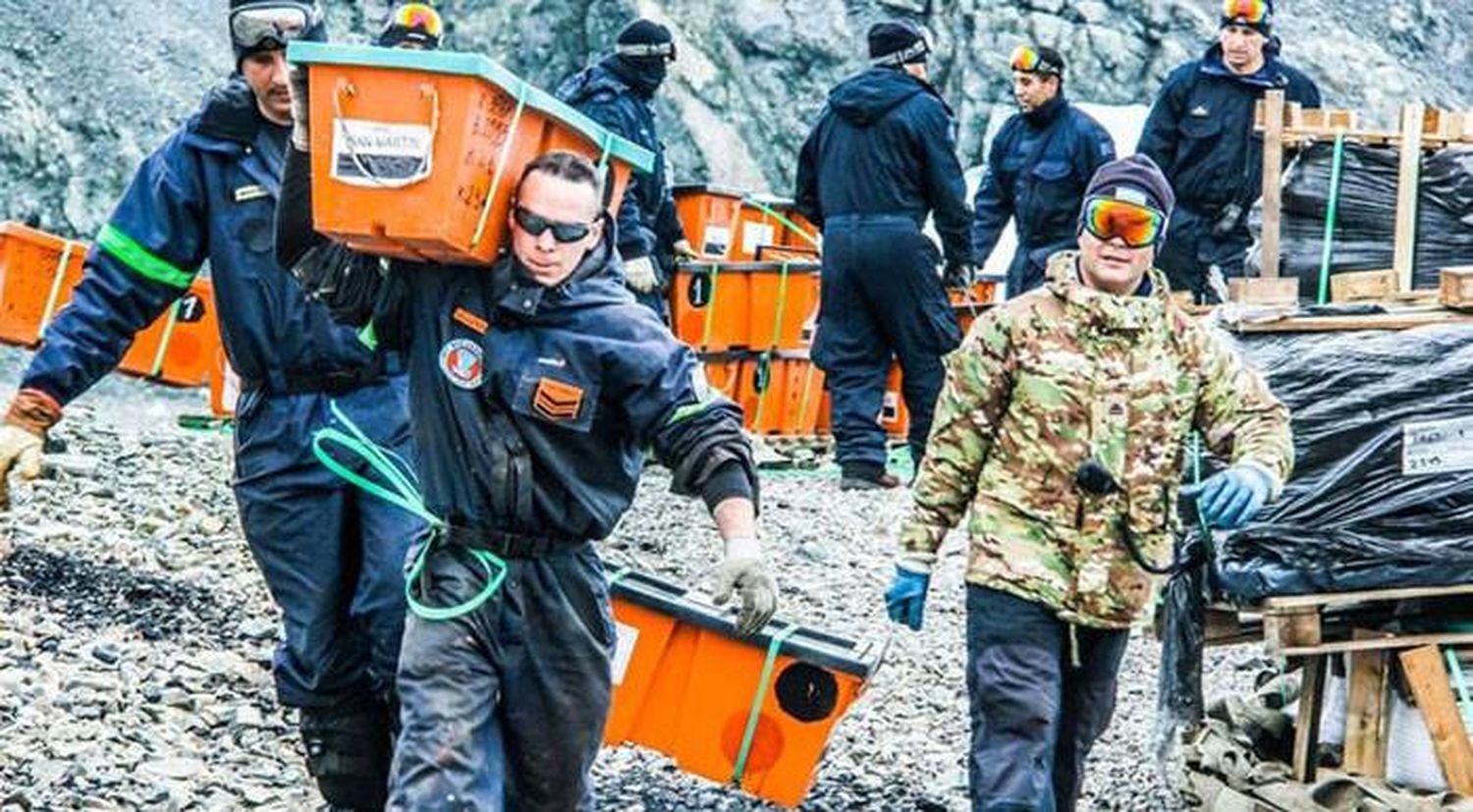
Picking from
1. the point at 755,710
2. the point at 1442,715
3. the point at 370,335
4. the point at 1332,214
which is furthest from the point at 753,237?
the point at 370,335

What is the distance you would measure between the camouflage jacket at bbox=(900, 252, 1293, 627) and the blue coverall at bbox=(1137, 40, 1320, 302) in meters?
5.22

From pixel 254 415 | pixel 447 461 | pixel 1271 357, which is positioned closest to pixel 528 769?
pixel 447 461

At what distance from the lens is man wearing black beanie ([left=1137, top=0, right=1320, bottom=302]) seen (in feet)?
34.9

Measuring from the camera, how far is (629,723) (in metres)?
6.46

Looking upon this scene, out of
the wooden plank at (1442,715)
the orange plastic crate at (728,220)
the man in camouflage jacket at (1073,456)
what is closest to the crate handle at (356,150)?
the man in camouflage jacket at (1073,456)

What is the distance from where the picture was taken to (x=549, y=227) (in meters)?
4.61

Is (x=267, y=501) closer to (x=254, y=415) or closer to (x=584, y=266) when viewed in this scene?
(x=254, y=415)

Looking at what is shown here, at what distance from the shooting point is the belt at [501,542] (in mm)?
4645

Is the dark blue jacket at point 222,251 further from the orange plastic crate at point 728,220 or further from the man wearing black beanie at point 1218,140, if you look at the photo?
the orange plastic crate at point 728,220

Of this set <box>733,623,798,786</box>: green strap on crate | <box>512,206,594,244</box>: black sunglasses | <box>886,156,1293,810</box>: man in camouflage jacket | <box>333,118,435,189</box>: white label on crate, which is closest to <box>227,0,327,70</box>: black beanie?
<box>333,118,435,189</box>: white label on crate

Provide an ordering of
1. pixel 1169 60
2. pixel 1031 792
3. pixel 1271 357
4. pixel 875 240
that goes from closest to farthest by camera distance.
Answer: pixel 1031 792 < pixel 1271 357 < pixel 875 240 < pixel 1169 60

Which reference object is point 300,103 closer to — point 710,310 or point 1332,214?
point 1332,214

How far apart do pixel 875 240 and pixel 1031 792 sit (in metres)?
6.03

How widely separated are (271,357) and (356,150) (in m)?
1.26
